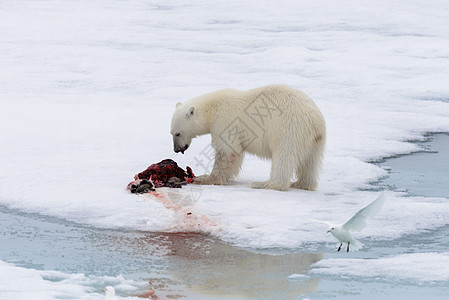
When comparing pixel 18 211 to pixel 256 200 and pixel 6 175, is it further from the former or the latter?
pixel 256 200

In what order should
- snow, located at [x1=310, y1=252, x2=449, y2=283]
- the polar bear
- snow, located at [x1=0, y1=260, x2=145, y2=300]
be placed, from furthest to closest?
1. the polar bear
2. snow, located at [x1=310, y1=252, x2=449, y2=283]
3. snow, located at [x1=0, y1=260, x2=145, y2=300]

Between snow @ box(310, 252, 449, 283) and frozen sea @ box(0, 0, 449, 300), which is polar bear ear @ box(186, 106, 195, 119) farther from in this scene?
snow @ box(310, 252, 449, 283)

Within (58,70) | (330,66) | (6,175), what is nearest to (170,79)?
(58,70)

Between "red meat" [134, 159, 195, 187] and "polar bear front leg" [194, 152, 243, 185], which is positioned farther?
"polar bear front leg" [194, 152, 243, 185]

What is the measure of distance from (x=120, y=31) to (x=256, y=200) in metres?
11.7

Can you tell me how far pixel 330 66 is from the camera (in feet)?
45.2

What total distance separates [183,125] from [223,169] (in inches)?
19.7

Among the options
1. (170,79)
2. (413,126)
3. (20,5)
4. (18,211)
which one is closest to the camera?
(18,211)

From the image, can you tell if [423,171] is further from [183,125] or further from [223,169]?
[183,125]

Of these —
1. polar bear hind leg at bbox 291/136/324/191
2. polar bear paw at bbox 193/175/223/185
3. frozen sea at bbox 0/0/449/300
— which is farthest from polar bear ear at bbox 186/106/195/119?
polar bear hind leg at bbox 291/136/324/191

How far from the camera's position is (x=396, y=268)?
169 inches

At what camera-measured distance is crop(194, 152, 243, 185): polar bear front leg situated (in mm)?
6426

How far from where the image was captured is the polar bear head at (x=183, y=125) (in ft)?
21.2

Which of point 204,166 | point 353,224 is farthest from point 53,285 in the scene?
point 204,166
